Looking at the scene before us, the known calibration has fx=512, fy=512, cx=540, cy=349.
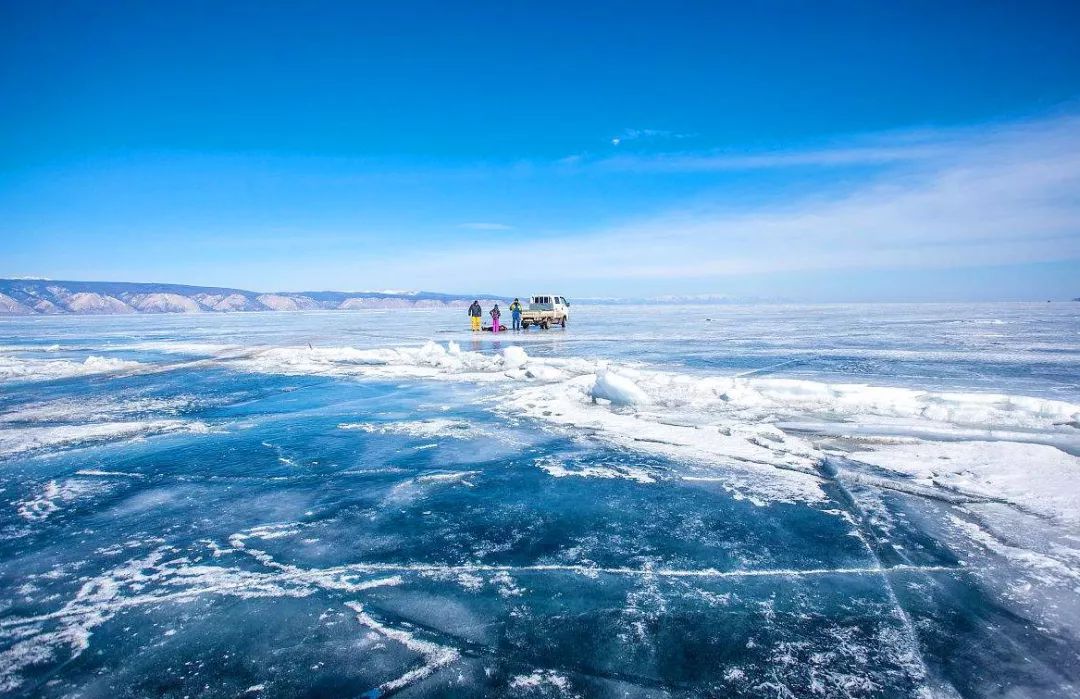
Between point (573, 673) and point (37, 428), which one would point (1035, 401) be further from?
point (37, 428)

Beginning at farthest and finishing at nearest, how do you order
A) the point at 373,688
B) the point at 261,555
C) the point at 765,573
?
the point at 261,555 → the point at 765,573 → the point at 373,688

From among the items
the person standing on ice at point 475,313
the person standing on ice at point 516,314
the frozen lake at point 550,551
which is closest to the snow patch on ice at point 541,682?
the frozen lake at point 550,551

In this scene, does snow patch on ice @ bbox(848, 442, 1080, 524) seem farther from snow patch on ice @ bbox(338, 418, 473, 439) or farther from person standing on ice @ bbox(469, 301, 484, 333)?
person standing on ice @ bbox(469, 301, 484, 333)

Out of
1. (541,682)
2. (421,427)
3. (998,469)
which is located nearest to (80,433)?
(421,427)

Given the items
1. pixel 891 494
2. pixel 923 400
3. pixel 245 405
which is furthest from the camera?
pixel 245 405

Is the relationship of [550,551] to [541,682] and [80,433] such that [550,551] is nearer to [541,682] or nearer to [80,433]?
[541,682]

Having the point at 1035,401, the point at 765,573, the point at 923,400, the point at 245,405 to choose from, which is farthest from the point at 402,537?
the point at 1035,401

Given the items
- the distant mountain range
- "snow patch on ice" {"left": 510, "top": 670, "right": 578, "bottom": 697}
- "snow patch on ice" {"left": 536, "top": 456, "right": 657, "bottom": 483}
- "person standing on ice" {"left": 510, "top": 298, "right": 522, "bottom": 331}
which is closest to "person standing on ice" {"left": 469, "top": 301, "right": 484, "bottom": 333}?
"person standing on ice" {"left": 510, "top": 298, "right": 522, "bottom": 331}

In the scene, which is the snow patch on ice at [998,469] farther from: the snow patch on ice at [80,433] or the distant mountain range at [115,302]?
the distant mountain range at [115,302]

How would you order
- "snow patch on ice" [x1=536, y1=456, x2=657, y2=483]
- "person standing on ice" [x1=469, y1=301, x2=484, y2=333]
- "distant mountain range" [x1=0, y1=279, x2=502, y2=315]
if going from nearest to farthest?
1. "snow patch on ice" [x1=536, y1=456, x2=657, y2=483]
2. "person standing on ice" [x1=469, y1=301, x2=484, y2=333]
3. "distant mountain range" [x1=0, y1=279, x2=502, y2=315]
